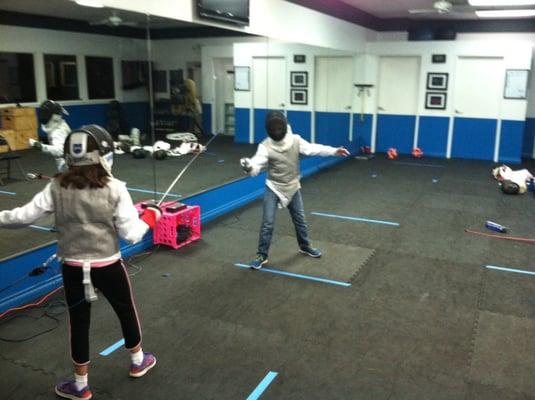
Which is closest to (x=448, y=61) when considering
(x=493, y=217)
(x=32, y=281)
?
(x=493, y=217)

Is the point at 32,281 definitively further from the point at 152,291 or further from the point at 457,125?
the point at 457,125

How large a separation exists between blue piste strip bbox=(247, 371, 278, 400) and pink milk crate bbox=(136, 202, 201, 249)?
7.71ft

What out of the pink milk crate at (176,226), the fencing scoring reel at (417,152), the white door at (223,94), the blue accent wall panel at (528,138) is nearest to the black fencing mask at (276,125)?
the pink milk crate at (176,226)

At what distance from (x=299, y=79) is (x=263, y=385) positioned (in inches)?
269

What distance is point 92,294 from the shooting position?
8.37ft

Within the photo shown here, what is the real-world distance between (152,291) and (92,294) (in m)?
1.56

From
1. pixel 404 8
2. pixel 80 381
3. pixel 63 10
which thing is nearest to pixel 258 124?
pixel 63 10

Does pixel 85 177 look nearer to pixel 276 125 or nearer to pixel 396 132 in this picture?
pixel 276 125

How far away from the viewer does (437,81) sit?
10258 millimetres

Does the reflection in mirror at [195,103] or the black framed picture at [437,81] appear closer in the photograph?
the reflection in mirror at [195,103]

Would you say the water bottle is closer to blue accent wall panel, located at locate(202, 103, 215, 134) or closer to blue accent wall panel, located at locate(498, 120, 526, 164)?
blue accent wall panel, located at locate(202, 103, 215, 134)

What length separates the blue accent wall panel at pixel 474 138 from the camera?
10.0 m

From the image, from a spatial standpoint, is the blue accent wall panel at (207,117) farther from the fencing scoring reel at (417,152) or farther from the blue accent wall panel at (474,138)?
the blue accent wall panel at (474,138)

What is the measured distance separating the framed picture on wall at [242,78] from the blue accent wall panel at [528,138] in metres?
6.31
